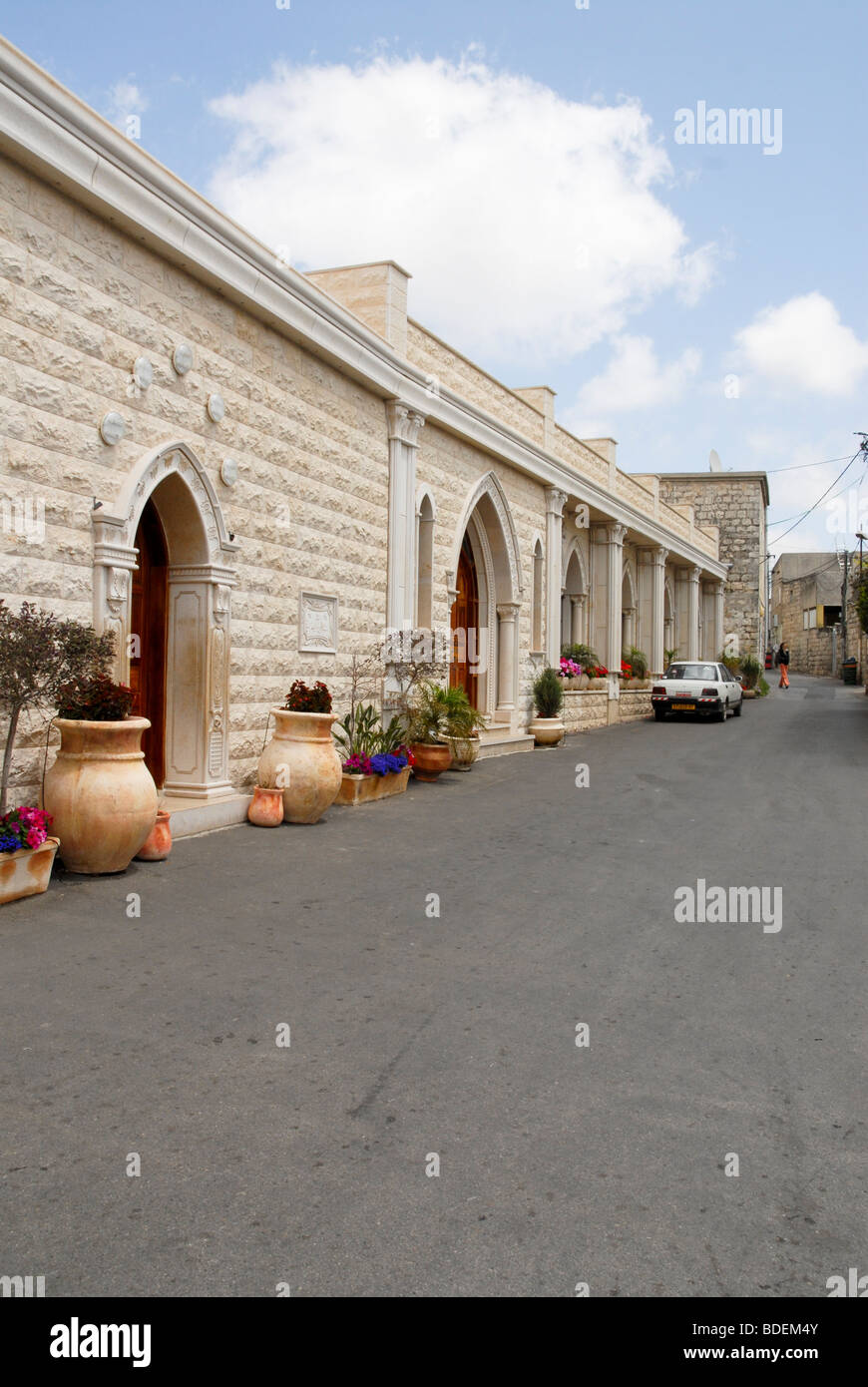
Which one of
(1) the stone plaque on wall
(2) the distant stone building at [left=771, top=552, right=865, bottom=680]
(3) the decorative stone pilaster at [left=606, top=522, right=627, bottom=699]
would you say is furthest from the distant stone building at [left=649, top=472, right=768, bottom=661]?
(1) the stone plaque on wall

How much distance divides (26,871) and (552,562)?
48.3 feet

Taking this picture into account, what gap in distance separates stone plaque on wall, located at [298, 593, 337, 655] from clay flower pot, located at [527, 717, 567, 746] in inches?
297

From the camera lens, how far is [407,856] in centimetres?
796

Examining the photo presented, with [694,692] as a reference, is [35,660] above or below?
above

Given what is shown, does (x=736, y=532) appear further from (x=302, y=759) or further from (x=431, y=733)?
(x=302, y=759)

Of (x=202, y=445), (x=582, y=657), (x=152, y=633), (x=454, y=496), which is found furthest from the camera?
(x=582, y=657)

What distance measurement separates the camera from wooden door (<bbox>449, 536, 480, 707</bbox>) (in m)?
17.2

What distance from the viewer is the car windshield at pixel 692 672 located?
25766 millimetres

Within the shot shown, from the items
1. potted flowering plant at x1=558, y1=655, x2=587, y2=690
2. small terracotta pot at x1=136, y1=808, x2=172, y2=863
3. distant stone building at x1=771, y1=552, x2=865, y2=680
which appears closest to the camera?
small terracotta pot at x1=136, y1=808, x2=172, y2=863

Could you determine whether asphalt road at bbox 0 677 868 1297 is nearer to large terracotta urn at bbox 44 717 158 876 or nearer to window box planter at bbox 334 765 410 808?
large terracotta urn at bbox 44 717 158 876

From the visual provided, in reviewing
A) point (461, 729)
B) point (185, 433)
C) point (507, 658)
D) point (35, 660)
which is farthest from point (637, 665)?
point (35, 660)

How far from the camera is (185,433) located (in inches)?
344

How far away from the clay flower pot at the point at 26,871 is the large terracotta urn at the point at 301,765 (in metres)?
3.09
